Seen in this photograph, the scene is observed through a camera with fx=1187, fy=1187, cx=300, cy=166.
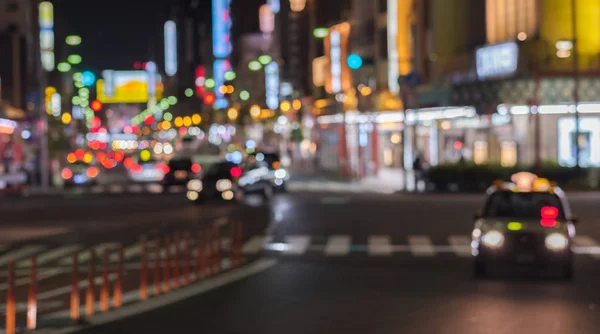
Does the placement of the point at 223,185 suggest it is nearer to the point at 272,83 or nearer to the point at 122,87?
the point at 272,83

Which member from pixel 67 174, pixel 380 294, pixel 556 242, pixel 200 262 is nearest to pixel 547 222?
pixel 556 242

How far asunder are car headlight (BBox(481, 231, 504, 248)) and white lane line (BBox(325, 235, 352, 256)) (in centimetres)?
580

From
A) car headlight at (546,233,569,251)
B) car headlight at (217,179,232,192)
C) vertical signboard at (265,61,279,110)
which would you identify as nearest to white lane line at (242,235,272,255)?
car headlight at (546,233,569,251)

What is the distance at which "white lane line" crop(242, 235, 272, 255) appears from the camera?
25.4 metres

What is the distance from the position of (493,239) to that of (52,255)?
33.3ft

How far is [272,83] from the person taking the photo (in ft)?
466

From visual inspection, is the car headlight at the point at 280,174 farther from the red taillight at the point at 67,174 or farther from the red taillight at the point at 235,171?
the red taillight at the point at 67,174

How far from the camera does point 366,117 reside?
8475 cm

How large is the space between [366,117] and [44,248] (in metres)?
59.3

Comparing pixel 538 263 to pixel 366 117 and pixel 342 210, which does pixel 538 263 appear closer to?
pixel 342 210

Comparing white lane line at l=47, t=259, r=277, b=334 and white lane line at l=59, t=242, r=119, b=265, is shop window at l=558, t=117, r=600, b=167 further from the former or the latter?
white lane line at l=47, t=259, r=277, b=334

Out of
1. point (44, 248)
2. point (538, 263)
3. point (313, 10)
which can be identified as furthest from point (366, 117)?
point (538, 263)

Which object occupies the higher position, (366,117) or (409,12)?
(409,12)

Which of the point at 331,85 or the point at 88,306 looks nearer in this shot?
the point at 88,306
